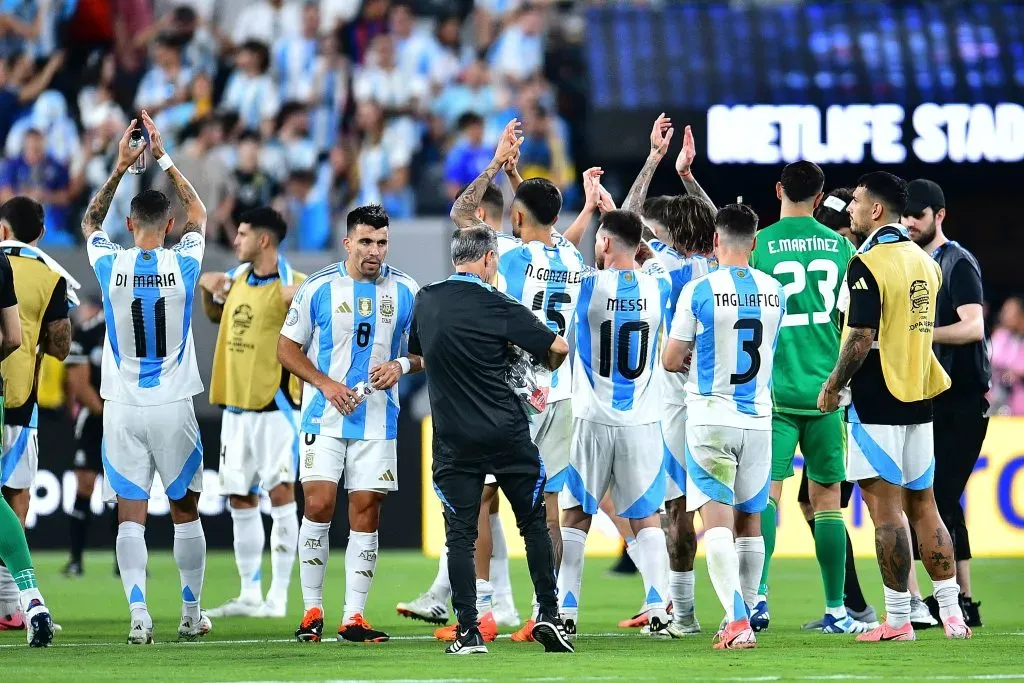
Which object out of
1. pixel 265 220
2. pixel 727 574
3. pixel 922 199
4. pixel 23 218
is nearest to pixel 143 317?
pixel 23 218

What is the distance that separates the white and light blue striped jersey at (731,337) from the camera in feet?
28.9

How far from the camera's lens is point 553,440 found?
31.3 ft

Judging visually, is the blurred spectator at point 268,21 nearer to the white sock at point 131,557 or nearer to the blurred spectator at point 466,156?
the blurred spectator at point 466,156

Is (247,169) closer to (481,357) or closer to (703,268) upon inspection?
(703,268)

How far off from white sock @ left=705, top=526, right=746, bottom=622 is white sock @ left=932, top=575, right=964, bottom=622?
4.47ft

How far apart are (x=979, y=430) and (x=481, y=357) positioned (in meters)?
3.78

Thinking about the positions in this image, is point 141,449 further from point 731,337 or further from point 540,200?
point 731,337

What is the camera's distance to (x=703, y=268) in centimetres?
1015

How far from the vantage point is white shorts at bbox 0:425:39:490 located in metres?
10.2

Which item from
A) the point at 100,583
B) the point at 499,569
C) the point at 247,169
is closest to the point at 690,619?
the point at 499,569

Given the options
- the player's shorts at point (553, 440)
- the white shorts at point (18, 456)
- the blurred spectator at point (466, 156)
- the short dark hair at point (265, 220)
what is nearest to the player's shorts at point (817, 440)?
the player's shorts at point (553, 440)

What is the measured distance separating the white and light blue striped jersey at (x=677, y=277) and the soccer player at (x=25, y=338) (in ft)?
12.5

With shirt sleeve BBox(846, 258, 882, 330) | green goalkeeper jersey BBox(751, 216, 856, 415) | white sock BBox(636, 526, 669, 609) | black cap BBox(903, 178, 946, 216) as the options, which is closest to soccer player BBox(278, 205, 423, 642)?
white sock BBox(636, 526, 669, 609)

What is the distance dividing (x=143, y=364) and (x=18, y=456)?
130 cm
